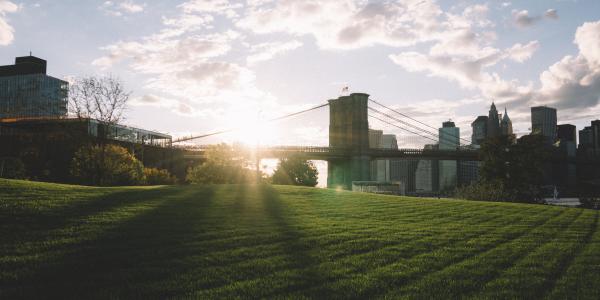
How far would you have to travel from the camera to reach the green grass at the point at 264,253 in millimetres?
7953

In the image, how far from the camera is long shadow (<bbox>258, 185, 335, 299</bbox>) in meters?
7.90

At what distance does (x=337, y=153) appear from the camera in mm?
94250

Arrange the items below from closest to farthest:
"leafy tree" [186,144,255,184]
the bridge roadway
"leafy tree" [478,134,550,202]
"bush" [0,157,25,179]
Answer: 1. "bush" [0,157,25,179]
2. "leafy tree" [478,134,550,202]
3. "leafy tree" [186,144,255,184]
4. the bridge roadway

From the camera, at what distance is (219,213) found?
54.4 ft

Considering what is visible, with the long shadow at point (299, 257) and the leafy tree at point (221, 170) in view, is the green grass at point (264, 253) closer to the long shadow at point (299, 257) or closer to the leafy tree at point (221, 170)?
the long shadow at point (299, 257)

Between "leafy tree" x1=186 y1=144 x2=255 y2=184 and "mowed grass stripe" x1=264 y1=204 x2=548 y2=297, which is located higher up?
"leafy tree" x1=186 y1=144 x2=255 y2=184

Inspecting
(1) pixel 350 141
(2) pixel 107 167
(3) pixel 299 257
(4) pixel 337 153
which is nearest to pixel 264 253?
(3) pixel 299 257

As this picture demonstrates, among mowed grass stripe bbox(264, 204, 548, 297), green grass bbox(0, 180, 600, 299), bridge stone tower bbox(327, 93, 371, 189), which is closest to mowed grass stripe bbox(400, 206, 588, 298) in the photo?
green grass bbox(0, 180, 600, 299)

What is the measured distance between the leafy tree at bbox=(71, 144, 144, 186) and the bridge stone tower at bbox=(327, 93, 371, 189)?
162ft

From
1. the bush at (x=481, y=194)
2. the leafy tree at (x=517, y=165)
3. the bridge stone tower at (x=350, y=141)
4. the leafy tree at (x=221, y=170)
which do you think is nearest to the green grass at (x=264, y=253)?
the bush at (x=481, y=194)

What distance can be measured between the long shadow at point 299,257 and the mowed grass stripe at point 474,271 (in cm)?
170

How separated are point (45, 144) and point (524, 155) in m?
70.8

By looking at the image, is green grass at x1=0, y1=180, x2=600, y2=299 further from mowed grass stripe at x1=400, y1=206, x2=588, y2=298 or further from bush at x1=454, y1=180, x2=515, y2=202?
bush at x1=454, y1=180, x2=515, y2=202

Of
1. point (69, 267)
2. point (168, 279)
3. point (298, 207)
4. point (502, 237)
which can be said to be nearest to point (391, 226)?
point (502, 237)
